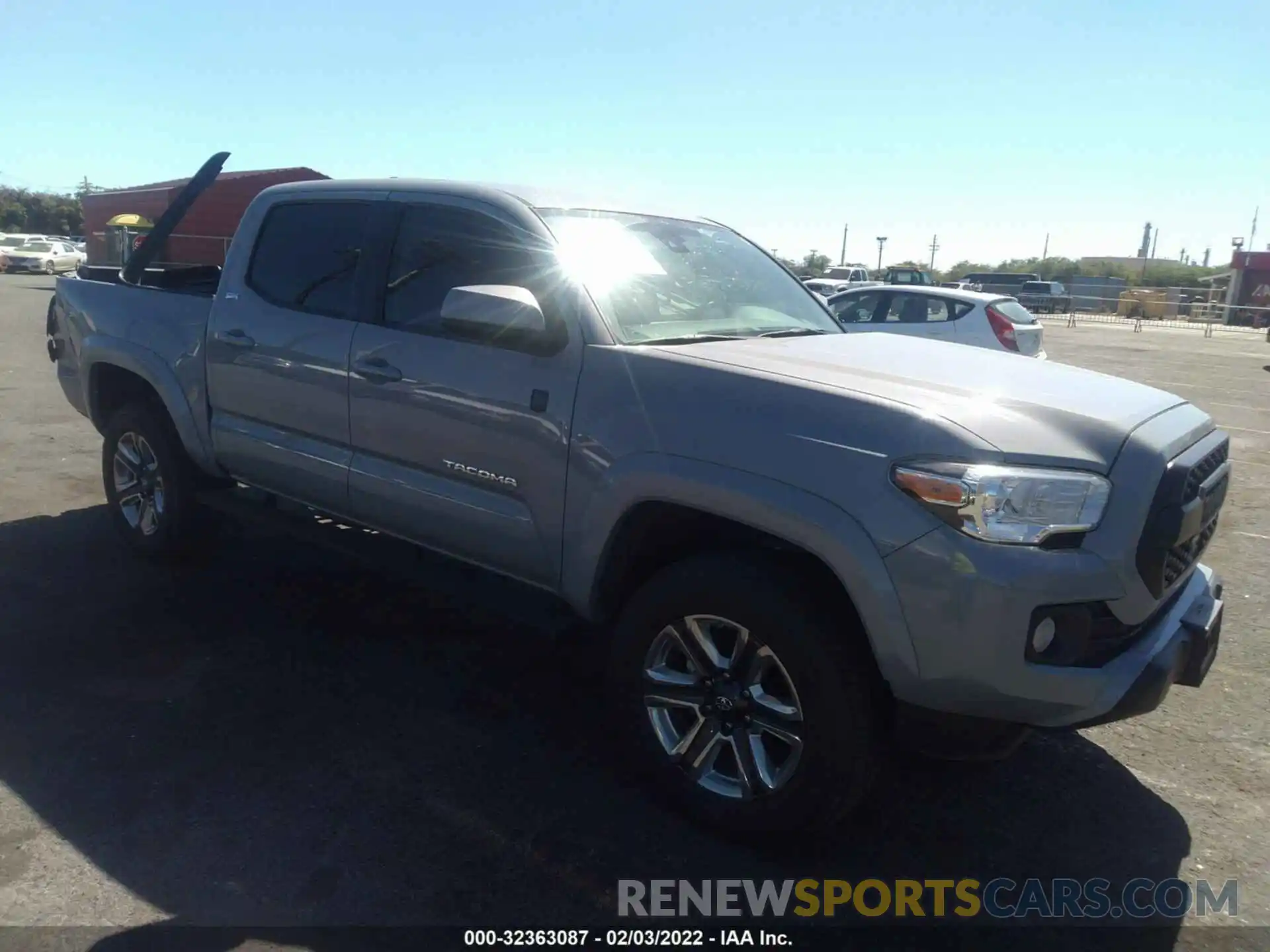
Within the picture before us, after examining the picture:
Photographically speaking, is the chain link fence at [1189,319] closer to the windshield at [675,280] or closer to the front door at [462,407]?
the windshield at [675,280]

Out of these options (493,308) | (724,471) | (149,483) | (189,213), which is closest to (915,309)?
(149,483)

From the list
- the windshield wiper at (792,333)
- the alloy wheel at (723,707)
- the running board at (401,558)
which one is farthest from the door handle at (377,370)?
the alloy wheel at (723,707)

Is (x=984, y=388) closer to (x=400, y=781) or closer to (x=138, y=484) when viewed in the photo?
(x=400, y=781)

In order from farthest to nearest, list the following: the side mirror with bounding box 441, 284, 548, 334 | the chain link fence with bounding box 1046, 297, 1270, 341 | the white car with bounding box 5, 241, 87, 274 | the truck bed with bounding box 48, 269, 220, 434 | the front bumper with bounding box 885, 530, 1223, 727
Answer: the white car with bounding box 5, 241, 87, 274 → the chain link fence with bounding box 1046, 297, 1270, 341 → the truck bed with bounding box 48, 269, 220, 434 → the side mirror with bounding box 441, 284, 548, 334 → the front bumper with bounding box 885, 530, 1223, 727

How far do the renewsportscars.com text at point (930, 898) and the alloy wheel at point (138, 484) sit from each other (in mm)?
3595

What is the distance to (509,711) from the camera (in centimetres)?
396

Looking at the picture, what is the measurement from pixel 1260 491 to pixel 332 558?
288 inches

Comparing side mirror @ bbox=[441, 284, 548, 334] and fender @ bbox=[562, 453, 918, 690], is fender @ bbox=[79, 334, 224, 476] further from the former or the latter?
fender @ bbox=[562, 453, 918, 690]

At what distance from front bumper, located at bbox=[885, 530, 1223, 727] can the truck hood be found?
28 cm

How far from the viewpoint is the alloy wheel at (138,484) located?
531 cm

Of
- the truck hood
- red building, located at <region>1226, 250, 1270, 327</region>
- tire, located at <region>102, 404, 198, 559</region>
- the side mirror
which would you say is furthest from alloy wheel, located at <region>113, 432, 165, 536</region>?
red building, located at <region>1226, 250, 1270, 327</region>

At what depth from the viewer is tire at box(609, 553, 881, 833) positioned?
2826 millimetres

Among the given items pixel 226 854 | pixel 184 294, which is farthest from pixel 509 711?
pixel 184 294

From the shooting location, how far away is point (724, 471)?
9.63ft
